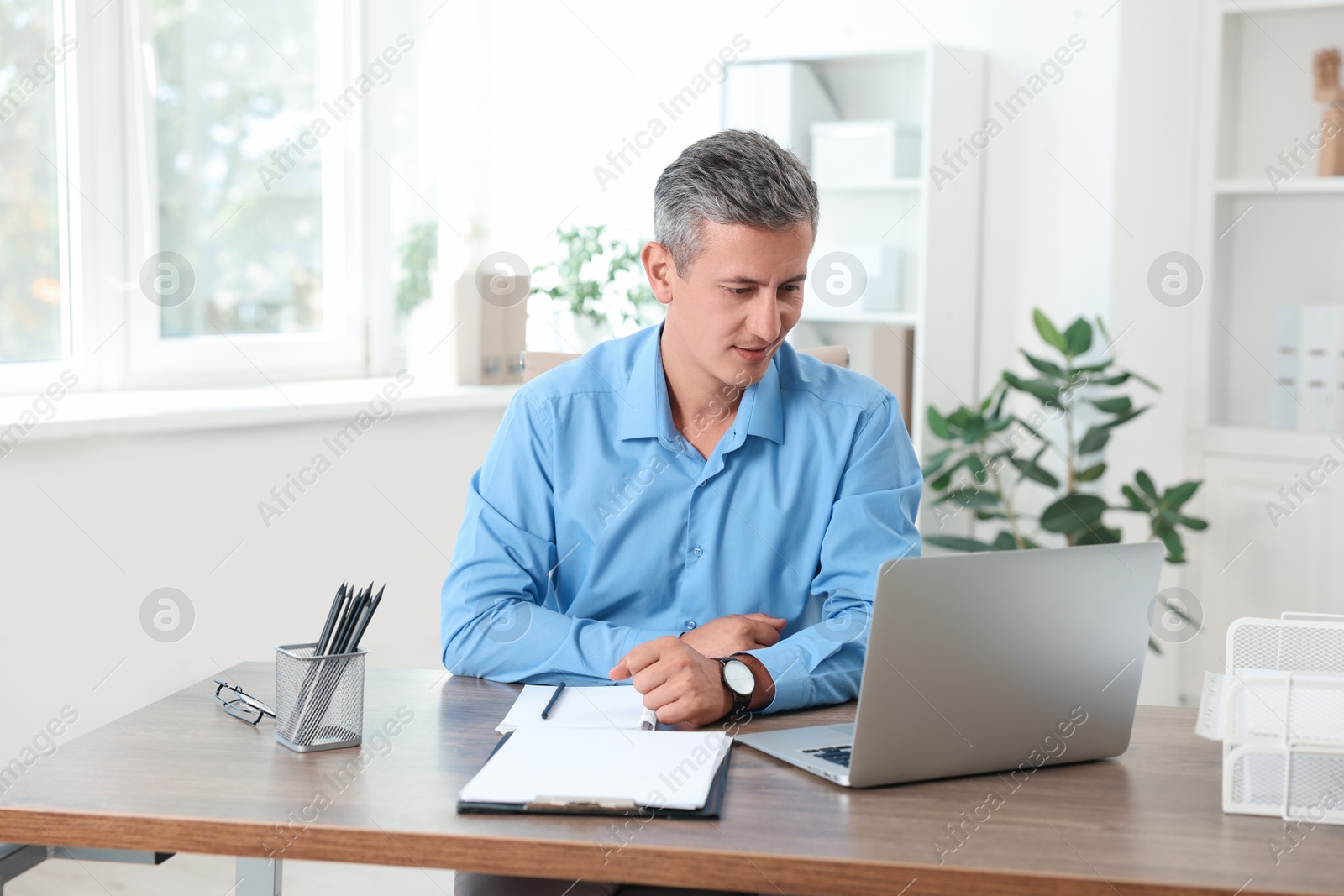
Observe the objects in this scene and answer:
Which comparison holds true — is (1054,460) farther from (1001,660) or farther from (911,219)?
(1001,660)

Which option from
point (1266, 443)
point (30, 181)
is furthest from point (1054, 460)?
point (30, 181)

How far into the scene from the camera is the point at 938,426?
3342 mm

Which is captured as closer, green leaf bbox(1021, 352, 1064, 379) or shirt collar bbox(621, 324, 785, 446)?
shirt collar bbox(621, 324, 785, 446)

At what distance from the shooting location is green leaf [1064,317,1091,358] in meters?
3.27

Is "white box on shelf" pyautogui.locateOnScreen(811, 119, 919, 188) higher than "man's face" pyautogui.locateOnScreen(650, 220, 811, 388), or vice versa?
"white box on shelf" pyautogui.locateOnScreen(811, 119, 919, 188)

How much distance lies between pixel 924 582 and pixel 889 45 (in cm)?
283

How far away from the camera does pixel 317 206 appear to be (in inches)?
136

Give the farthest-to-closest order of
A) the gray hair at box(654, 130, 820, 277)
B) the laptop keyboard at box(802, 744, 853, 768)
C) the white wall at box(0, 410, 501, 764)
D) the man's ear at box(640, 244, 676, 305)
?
the white wall at box(0, 410, 501, 764) → the man's ear at box(640, 244, 676, 305) → the gray hair at box(654, 130, 820, 277) → the laptop keyboard at box(802, 744, 853, 768)

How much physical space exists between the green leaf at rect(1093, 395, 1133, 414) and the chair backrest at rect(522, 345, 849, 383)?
56.9 inches

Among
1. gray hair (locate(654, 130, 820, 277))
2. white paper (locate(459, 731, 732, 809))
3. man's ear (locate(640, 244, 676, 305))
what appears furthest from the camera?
man's ear (locate(640, 244, 676, 305))

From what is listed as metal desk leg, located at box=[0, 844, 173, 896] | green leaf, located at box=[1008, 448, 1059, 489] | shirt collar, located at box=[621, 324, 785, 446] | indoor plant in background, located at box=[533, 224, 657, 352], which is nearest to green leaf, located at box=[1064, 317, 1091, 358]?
green leaf, located at box=[1008, 448, 1059, 489]

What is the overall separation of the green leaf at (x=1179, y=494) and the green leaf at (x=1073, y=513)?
0.52 feet

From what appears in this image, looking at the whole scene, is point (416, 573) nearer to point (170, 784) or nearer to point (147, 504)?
point (147, 504)

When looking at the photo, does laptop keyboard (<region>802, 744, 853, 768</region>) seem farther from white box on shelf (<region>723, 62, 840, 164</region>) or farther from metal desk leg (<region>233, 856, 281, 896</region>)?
white box on shelf (<region>723, 62, 840, 164</region>)
